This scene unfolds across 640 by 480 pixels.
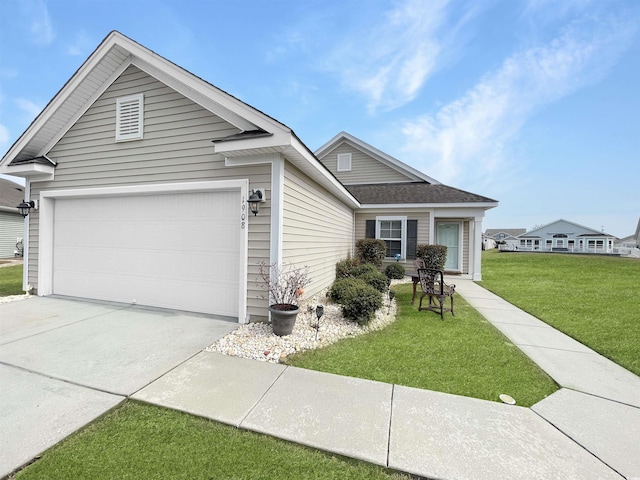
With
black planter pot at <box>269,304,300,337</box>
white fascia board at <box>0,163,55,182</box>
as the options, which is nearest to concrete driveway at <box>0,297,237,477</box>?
black planter pot at <box>269,304,300,337</box>

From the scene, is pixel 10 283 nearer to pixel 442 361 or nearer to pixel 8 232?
pixel 442 361

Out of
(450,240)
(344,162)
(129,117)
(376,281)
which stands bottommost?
(376,281)

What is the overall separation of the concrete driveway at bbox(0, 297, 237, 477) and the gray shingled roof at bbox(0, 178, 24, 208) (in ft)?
55.8

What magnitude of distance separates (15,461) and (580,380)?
5.25 meters

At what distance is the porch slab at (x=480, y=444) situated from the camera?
1814mm

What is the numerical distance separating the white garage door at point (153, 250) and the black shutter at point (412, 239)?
7610mm

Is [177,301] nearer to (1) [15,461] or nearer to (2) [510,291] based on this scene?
(1) [15,461]

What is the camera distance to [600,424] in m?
2.31

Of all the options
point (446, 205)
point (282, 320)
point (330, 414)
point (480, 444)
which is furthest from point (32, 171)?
point (446, 205)

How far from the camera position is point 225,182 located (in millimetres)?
4895

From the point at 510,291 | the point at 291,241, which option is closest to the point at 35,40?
the point at 291,241

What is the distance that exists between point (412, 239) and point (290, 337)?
25.7 feet

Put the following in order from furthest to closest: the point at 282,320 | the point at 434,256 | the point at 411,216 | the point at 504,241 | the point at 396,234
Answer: the point at 504,241, the point at 396,234, the point at 411,216, the point at 434,256, the point at 282,320

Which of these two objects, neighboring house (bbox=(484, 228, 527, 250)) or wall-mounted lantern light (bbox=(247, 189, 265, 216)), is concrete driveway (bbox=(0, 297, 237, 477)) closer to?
wall-mounted lantern light (bbox=(247, 189, 265, 216))
